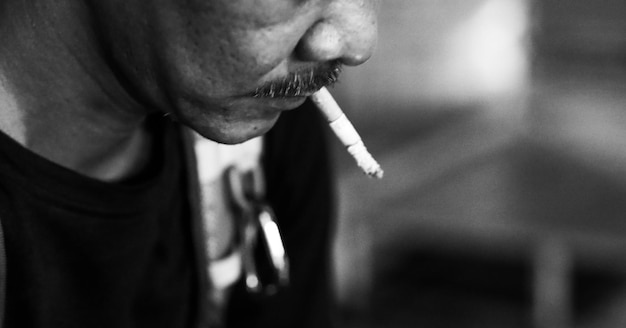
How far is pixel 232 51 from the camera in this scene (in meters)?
0.63

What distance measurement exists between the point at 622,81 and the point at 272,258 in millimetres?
1707

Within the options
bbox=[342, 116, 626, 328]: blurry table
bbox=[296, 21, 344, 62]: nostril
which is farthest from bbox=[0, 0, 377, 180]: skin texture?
bbox=[342, 116, 626, 328]: blurry table

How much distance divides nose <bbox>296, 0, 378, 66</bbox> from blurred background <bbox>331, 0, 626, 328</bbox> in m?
1.33

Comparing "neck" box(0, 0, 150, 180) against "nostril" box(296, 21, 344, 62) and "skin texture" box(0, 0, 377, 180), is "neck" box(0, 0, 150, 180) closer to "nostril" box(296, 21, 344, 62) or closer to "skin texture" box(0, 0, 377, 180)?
"skin texture" box(0, 0, 377, 180)

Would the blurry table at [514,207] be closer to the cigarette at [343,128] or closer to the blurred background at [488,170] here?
the blurred background at [488,170]

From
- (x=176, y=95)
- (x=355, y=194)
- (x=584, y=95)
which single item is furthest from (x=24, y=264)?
(x=584, y=95)

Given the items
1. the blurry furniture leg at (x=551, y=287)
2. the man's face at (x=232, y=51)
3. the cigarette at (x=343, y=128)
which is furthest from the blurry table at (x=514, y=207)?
the man's face at (x=232, y=51)

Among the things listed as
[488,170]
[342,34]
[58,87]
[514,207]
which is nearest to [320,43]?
[342,34]

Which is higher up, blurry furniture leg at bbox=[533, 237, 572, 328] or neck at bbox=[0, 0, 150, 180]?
neck at bbox=[0, 0, 150, 180]

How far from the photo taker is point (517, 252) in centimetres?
238

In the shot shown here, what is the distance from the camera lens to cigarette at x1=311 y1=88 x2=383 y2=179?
0.73m

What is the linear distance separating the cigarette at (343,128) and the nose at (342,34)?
6 centimetres

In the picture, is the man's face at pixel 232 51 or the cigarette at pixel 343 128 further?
the cigarette at pixel 343 128

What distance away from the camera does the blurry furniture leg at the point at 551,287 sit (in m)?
1.98
